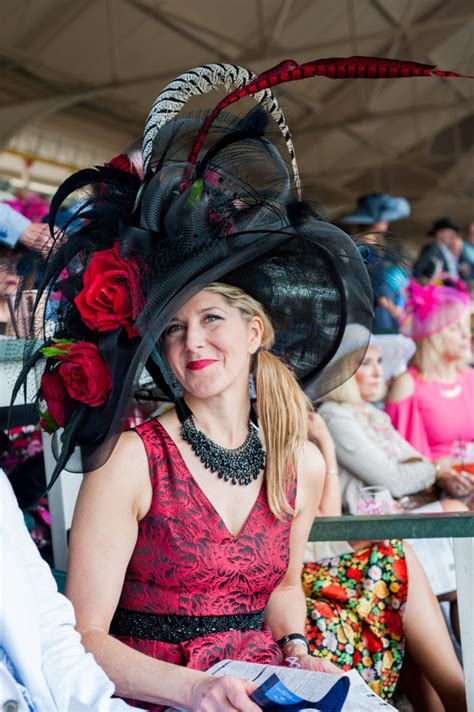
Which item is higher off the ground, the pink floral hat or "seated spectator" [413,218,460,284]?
"seated spectator" [413,218,460,284]

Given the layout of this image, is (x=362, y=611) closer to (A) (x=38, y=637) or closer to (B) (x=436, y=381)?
(A) (x=38, y=637)

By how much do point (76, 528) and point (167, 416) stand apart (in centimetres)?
31

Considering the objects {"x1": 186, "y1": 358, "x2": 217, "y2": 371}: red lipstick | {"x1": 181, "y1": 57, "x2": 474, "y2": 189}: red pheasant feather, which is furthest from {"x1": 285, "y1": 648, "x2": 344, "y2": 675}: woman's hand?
{"x1": 181, "y1": 57, "x2": 474, "y2": 189}: red pheasant feather

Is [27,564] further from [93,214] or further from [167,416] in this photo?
[93,214]

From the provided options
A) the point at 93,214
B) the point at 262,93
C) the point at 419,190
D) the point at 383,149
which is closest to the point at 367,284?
the point at 262,93

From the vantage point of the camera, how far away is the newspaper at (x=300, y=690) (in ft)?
4.08

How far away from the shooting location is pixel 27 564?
1297 mm

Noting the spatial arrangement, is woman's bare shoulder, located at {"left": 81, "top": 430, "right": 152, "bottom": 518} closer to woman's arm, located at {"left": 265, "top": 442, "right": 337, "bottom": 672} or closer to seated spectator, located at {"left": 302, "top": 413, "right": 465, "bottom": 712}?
woman's arm, located at {"left": 265, "top": 442, "right": 337, "bottom": 672}

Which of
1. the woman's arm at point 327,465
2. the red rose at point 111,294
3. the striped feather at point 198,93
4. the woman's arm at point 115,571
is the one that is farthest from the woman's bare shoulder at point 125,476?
the woman's arm at point 327,465

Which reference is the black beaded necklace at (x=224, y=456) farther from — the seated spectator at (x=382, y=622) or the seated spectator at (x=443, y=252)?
the seated spectator at (x=443, y=252)

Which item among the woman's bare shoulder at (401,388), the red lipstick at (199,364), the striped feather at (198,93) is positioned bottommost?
the red lipstick at (199,364)

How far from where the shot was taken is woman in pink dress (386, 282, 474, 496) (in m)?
3.48

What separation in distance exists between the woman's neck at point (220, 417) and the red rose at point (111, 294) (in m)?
0.27

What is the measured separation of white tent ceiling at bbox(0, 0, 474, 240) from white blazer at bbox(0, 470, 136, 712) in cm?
452
